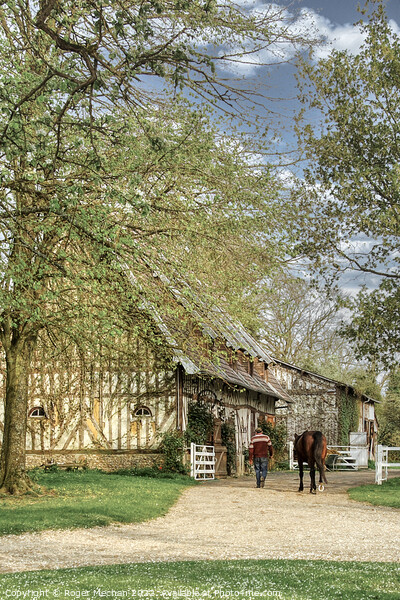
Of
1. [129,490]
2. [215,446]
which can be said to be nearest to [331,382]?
[215,446]

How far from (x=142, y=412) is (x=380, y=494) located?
809cm

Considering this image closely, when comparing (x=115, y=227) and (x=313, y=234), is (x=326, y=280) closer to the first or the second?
(x=313, y=234)

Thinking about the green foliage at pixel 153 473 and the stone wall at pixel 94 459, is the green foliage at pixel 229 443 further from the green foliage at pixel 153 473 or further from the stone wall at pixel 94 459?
the green foliage at pixel 153 473

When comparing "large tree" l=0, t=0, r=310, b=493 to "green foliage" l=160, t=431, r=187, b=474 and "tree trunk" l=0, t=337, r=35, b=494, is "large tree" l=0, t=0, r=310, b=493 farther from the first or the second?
"green foliage" l=160, t=431, r=187, b=474

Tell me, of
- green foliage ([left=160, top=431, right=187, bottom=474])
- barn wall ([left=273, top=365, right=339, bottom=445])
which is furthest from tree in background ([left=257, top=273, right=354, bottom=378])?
green foliage ([left=160, top=431, right=187, bottom=474])

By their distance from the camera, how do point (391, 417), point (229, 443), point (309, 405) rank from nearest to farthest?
point (229, 443)
point (309, 405)
point (391, 417)

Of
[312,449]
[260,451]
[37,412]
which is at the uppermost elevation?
[37,412]

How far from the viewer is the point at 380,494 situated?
18234 millimetres

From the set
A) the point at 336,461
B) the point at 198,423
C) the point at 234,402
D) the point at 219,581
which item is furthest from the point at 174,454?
the point at 219,581

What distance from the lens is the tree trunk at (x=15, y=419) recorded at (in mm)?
15609

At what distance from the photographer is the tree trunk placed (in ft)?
51.2

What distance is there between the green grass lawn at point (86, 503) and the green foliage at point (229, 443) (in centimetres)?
563

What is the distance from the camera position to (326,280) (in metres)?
21.6

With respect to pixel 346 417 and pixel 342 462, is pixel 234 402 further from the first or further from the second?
pixel 346 417
